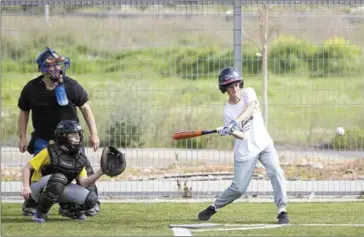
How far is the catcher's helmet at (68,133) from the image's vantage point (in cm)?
1253

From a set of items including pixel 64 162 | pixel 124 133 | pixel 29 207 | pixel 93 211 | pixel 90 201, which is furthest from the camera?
pixel 124 133

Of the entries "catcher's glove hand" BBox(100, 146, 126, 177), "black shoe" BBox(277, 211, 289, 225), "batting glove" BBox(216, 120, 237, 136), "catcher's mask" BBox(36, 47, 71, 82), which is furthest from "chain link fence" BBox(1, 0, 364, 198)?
"batting glove" BBox(216, 120, 237, 136)

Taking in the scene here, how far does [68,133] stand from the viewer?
493 inches

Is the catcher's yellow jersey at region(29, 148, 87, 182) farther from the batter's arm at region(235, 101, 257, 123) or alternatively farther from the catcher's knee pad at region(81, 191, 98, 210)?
the batter's arm at region(235, 101, 257, 123)

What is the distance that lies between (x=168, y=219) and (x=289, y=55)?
179 inches

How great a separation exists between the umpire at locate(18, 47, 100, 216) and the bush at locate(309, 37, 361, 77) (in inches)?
156

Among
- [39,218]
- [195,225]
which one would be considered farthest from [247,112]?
[39,218]

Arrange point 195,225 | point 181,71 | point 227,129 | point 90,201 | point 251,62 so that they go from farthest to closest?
1. point 181,71
2. point 251,62
3. point 90,201
4. point 195,225
5. point 227,129

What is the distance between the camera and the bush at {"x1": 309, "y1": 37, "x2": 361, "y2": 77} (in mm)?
15969

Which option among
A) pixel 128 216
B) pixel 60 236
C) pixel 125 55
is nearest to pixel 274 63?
pixel 125 55

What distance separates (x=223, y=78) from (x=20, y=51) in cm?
426

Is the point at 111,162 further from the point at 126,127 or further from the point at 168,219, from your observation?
the point at 126,127

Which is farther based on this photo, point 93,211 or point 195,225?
point 93,211

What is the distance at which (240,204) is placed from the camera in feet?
47.9
